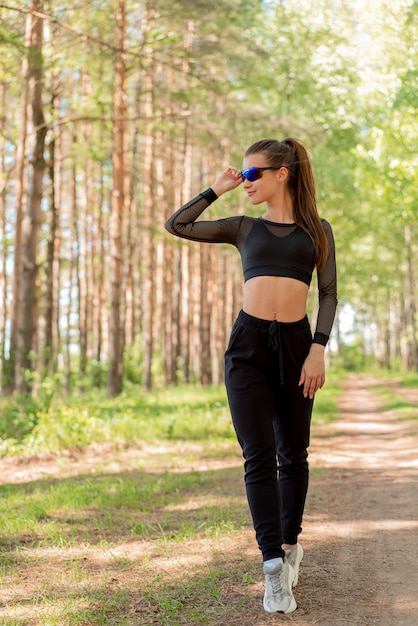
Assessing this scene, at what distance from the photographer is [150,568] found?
448cm

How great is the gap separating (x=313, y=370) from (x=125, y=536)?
2.44m

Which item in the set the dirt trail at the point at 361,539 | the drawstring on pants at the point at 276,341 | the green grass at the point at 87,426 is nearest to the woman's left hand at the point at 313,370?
the drawstring on pants at the point at 276,341

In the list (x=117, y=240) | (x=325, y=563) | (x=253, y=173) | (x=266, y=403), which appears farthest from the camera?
(x=117, y=240)

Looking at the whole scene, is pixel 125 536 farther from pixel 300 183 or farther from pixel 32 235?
pixel 32 235

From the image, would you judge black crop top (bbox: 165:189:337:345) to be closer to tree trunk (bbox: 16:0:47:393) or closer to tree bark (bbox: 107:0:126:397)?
tree trunk (bbox: 16:0:47:393)

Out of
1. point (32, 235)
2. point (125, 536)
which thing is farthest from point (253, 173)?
point (32, 235)

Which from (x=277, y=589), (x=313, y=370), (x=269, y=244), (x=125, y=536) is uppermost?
(x=269, y=244)

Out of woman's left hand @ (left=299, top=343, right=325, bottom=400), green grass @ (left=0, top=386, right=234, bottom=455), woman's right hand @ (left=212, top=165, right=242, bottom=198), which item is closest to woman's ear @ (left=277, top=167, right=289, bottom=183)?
woman's right hand @ (left=212, top=165, right=242, bottom=198)

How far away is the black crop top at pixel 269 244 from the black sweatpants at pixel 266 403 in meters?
0.22

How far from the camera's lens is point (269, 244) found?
3.74 meters

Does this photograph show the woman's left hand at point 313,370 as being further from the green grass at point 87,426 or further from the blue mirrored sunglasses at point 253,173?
the green grass at point 87,426

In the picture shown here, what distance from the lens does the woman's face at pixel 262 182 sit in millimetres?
3820

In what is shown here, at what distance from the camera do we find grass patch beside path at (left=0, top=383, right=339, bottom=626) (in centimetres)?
375

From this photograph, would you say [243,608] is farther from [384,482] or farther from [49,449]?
[49,449]
